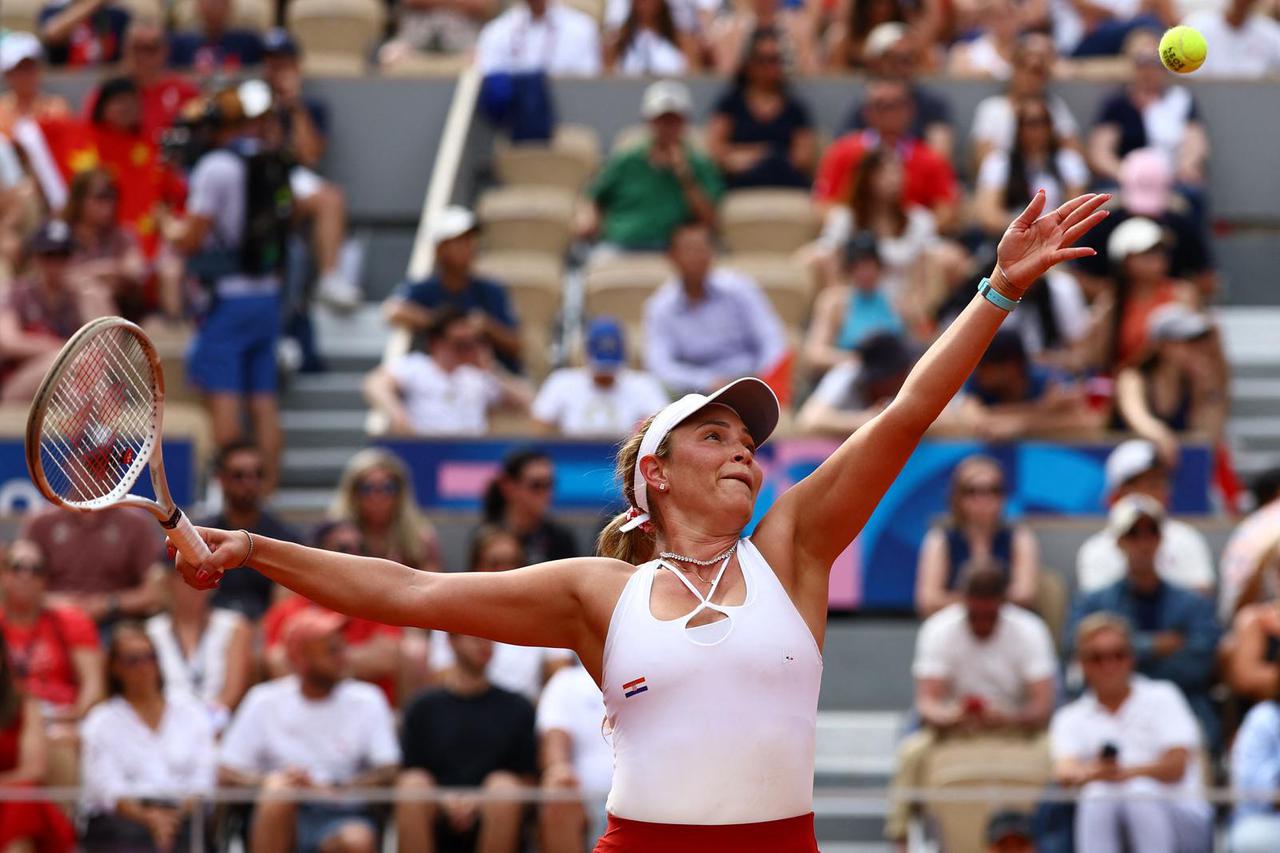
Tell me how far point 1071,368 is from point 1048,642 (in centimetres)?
231

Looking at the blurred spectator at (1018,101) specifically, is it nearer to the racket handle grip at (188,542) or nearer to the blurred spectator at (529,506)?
the blurred spectator at (529,506)

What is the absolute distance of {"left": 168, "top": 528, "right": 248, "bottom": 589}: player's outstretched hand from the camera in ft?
14.9

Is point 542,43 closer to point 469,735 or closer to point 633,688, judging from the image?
point 469,735

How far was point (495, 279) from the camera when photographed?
12234 mm

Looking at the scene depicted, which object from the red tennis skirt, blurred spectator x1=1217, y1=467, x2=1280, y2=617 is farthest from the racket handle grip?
blurred spectator x1=1217, y1=467, x2=1280, y2=617

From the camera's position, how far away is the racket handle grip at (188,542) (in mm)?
4516

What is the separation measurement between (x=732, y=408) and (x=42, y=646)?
5.70 metres

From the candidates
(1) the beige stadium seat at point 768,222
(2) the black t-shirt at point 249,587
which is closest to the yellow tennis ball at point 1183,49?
(2) the black t-shirt at point 249,587

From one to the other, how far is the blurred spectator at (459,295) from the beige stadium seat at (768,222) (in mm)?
1745

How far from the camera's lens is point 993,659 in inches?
379

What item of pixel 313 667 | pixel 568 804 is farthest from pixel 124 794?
pixel 568 804

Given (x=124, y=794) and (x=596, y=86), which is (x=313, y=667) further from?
(x=596, y=86)

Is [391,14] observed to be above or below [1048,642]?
above

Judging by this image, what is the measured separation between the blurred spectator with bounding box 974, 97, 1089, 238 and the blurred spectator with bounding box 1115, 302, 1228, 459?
1.50 m
